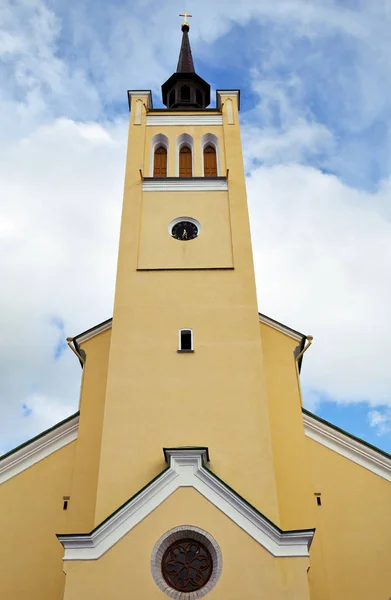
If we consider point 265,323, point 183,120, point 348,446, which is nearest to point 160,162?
point 183,120

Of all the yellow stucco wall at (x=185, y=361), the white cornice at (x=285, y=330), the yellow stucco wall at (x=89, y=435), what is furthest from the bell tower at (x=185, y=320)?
the white cornice at (x=285, y=330)

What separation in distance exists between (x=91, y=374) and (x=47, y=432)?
1837 millimetres

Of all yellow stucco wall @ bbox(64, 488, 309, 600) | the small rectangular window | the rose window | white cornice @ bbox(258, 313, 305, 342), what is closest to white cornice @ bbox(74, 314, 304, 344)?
white cornice @ bbox(258, 313, 305, 342)

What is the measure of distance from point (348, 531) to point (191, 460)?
431cm

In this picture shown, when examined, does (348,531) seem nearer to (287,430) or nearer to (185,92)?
(287,430)

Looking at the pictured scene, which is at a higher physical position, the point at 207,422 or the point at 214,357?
the point at 214,357

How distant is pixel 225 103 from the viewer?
20484mm

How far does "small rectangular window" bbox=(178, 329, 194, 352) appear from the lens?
1453cm

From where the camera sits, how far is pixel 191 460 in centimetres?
1202

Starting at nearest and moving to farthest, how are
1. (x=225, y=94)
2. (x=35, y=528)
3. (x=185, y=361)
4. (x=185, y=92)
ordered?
(x=35, y=528)
(x=185, y=361)
(x=225, y=94)
(x=185, y=92)

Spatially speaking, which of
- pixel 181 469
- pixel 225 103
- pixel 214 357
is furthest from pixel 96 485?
pixel 225 103

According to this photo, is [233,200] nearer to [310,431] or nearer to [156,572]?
[310,431]

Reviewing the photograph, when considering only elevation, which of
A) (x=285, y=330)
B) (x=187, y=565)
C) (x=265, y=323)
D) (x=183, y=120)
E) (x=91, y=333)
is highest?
(x=183, y=120)

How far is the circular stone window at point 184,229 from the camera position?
16.7 meters
